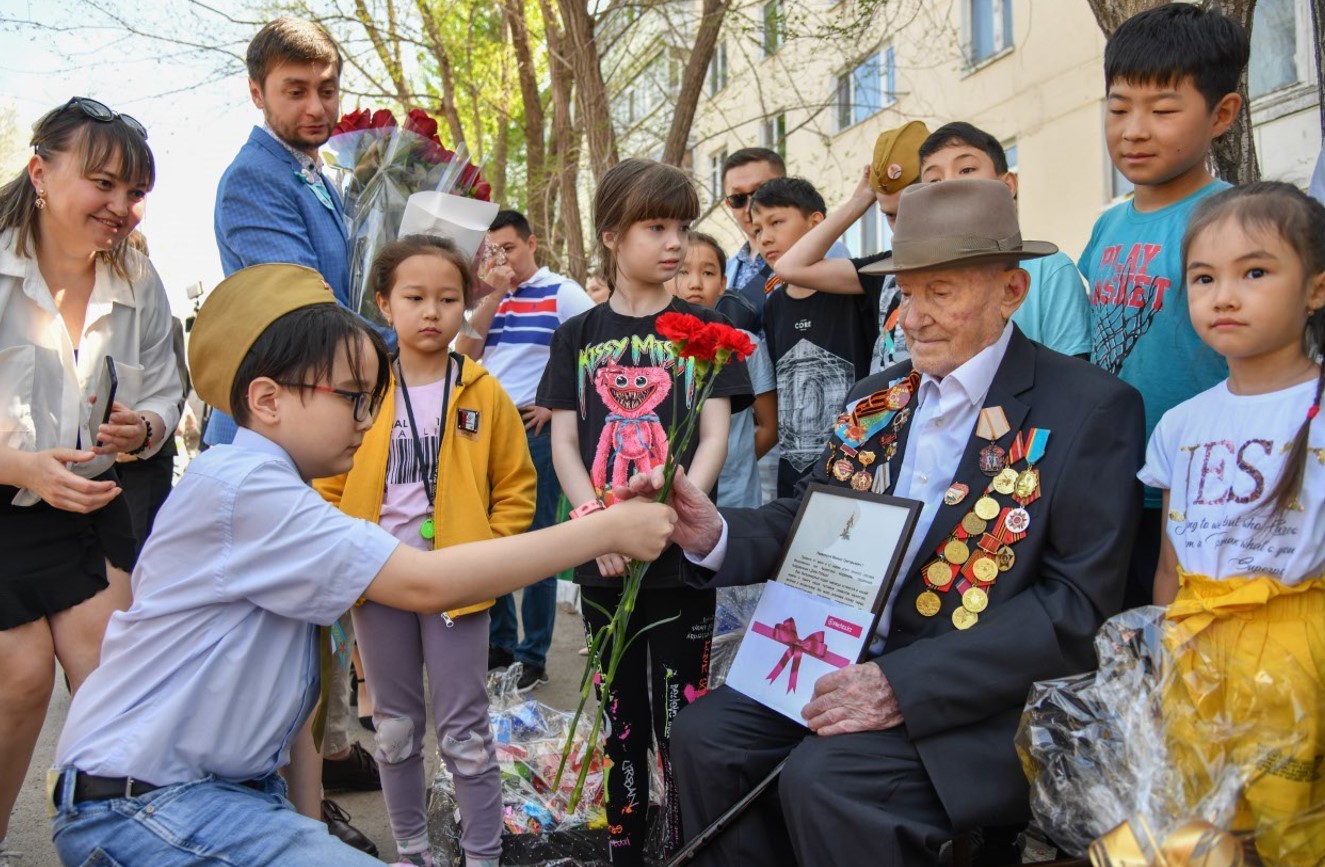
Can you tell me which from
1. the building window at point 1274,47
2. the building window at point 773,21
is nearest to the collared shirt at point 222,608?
the building window at point 773,21

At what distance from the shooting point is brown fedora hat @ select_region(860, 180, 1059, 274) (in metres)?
2.61

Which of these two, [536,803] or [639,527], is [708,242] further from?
[639,527]

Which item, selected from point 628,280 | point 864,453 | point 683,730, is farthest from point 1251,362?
point 628,280

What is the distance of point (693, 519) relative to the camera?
9.12ft

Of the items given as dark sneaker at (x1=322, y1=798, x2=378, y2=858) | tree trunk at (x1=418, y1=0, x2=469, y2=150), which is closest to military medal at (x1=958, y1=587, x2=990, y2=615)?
dark sneaker at (x1=322, y1=798, x2=378, y2=858)

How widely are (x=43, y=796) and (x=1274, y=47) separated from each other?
488 inches

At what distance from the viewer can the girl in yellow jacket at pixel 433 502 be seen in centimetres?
325

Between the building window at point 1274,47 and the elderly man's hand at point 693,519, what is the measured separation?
10692 mm

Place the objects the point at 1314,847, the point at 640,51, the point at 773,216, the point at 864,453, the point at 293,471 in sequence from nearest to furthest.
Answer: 1. the point at 1314,847
2. the point at 293,471
3. the point at 864,453
4. the point at 773,216
5. the point at 640,51

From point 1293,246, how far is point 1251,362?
25 cm

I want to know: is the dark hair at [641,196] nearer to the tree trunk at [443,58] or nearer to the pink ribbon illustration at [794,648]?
the pink ribbon illustration at [794,648]

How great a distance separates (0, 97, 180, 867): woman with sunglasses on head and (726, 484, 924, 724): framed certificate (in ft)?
5.83

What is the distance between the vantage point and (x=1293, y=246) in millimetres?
2246

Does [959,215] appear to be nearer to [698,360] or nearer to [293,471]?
[698,360]
